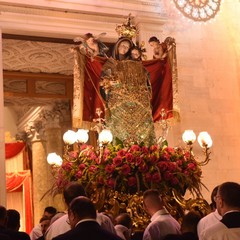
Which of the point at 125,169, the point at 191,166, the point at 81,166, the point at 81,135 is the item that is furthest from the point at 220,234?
the point at 81,135

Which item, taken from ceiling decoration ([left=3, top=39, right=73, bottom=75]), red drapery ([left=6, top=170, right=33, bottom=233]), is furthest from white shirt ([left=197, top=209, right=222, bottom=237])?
red drapery ([left=6, top=170, right=33, bottom=233])

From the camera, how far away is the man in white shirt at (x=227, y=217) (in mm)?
4613

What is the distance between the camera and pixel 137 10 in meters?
13.6

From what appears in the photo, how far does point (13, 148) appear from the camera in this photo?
61.7 ft

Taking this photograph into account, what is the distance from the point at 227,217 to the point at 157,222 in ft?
6.04

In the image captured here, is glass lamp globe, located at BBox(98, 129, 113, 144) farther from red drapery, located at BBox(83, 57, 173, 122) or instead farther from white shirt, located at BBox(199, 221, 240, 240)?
white shirt, located at BBox(199, 221, 240, 240)

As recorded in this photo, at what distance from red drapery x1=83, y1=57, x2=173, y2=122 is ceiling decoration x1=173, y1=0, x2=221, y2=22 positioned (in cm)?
412

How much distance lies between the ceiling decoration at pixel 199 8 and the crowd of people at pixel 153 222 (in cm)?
804

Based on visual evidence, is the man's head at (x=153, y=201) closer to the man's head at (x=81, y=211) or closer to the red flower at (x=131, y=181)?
the man's head at (x=81, y=211)

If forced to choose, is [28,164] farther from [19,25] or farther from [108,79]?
[108,79]

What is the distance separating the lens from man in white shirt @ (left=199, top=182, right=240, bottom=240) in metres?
4.61

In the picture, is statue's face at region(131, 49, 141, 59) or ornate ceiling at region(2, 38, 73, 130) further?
ornate ceiling at region(2, 38, 73, 130)

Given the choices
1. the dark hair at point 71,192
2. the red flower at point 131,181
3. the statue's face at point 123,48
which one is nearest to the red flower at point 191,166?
the red flower at point 131,181

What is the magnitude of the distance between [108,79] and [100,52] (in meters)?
0.64
